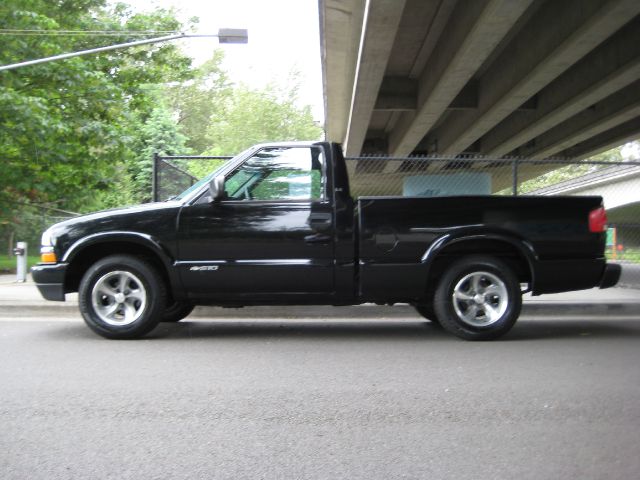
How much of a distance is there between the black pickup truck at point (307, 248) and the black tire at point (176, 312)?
0.68 metres

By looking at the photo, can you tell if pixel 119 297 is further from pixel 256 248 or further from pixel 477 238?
pixel 477 238

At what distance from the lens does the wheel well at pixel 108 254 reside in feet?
20.7

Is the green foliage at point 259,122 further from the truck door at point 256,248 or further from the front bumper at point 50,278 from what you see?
the truck door at point 256,248

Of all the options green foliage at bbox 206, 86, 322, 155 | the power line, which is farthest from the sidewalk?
green foliage at bbox 206, 86, 322, 155

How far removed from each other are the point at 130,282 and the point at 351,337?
243 centimetres

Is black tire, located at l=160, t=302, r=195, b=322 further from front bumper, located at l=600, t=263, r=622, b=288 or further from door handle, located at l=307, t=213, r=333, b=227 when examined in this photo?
front bumper, located at l=600, t=263, r=622, b=288

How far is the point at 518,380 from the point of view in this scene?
15.3ft

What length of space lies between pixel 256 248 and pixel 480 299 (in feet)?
7.86

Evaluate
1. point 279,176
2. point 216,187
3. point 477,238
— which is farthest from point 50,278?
point 477,238

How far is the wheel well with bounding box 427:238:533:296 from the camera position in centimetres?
634

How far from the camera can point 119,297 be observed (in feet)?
20.3

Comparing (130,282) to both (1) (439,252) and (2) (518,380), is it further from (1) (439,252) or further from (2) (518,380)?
(2) (518,380)

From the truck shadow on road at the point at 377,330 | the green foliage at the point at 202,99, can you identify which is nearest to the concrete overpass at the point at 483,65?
the truck shadow on road at the point at 377,330

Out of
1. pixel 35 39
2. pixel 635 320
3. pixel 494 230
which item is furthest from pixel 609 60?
pixel 35 39
